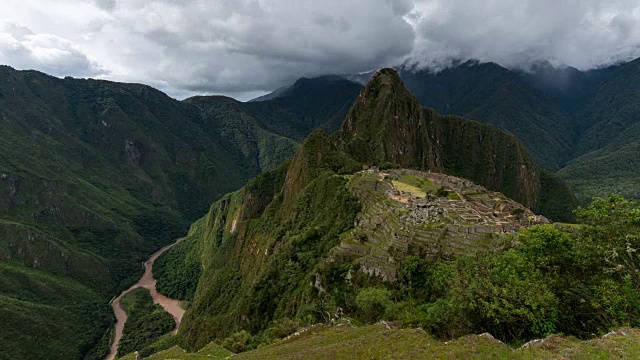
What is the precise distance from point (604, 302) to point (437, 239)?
23.5 metres

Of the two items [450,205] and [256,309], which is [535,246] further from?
[256,309]

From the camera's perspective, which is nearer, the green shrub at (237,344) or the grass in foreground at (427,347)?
the grass in foreground at (427,347)

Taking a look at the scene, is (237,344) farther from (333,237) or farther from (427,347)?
(333,237)

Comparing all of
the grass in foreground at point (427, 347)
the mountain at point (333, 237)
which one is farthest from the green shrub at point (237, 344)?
the grass in foreground at point (427, 347)

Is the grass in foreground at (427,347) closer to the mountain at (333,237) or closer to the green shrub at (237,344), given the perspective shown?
the green shrub at (237,344)

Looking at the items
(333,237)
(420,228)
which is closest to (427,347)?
(420,228)

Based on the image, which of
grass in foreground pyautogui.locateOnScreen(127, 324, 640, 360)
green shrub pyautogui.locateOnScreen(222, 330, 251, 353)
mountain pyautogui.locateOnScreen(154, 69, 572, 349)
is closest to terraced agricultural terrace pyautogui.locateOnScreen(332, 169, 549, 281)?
mountain pyautogui.locateOnScreen(154, 69, 572, 349)

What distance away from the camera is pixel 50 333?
15775cm

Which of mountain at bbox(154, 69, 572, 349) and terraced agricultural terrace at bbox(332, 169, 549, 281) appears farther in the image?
mountain at bbox(154, 69, 572, 349)

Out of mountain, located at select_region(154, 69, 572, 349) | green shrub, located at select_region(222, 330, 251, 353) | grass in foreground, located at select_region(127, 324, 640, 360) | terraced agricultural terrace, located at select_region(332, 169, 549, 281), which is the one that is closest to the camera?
grass in foreground, located at select_region(127, 324, 640, 360)

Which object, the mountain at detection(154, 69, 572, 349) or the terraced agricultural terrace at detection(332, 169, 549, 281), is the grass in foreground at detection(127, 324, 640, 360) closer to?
the mountain at detection(154, 69, 572, 349)

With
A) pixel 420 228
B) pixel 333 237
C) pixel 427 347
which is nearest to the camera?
pixel 427 347

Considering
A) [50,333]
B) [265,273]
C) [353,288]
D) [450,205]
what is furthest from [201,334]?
[50,333]

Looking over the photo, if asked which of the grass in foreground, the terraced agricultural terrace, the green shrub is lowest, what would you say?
the green shrub
